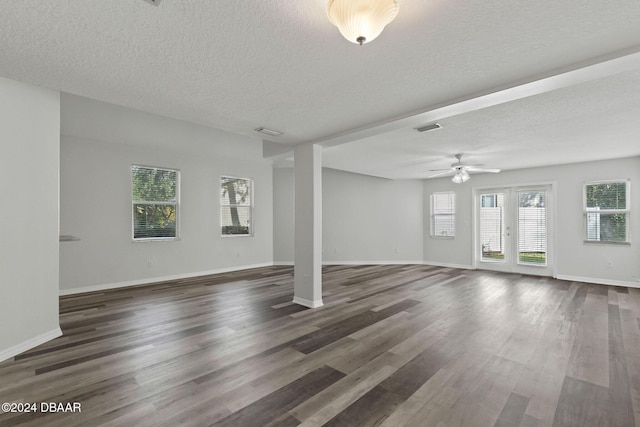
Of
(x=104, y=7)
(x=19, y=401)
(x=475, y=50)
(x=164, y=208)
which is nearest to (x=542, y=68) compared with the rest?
(x=475, y=50)

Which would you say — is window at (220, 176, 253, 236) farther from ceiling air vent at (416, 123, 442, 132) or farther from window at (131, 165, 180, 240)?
ceiling air vent at (416, 123, 442, 132)

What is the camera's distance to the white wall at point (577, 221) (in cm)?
555

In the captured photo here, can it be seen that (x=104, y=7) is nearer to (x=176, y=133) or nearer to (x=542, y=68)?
(x=542, y=68)

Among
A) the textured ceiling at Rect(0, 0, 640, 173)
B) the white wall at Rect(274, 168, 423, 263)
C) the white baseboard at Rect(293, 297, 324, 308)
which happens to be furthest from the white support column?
the white wall at Rect(274, 168, 423, 263)

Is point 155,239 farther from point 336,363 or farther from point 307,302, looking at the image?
point 336,363

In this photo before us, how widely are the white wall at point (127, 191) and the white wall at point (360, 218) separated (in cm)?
143

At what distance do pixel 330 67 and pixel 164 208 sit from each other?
518 cm

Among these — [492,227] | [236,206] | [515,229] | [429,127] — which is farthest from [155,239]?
[515,229]

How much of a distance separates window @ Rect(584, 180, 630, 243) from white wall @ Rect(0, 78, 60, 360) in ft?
29.8

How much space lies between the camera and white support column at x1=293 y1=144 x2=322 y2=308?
13.9ft

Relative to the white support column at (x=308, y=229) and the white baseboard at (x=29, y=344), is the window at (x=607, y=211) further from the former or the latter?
the white baseboard at (x=29, y=344)

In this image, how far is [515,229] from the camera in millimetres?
6996

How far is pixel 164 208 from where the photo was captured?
19.7 ft

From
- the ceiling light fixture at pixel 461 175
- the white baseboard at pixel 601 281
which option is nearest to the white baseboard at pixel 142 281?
the ceiling light fixture at pixel 461 175
